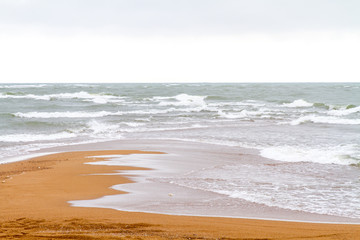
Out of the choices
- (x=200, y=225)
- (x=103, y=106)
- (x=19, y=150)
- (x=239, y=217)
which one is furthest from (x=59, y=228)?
(x=103, y=106)

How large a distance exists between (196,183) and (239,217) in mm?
2507

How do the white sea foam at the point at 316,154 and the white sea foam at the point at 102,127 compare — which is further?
the white sea foam at the point at 102,127

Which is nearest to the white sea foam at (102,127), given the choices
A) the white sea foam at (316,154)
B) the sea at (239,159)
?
the sea at (239,159)

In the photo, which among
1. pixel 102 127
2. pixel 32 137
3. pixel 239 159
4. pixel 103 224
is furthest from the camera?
pixel 102 127

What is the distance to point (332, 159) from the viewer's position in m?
11.2

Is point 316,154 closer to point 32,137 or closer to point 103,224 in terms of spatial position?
point 103,224

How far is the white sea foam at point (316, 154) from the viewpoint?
36.2 ft

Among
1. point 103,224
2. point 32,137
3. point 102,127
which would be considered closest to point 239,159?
point 103,224

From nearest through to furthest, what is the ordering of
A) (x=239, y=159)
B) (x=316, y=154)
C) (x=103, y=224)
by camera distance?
(x=103, y=224), (x=239, y=159), (x=316, y=154)

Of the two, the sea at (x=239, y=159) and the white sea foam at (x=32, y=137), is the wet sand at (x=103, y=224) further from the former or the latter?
the white sea foam at (x=32, y=137)

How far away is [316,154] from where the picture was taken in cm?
1206

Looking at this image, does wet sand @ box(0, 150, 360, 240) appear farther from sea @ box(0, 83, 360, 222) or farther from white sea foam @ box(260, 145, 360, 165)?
white sea foam @ box(260, 145, 360, 165)

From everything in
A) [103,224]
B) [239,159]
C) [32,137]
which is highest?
[103,224]

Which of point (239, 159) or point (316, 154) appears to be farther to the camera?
point (316, 154)
